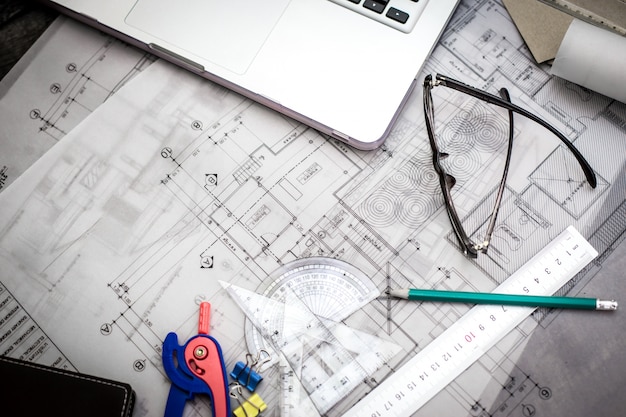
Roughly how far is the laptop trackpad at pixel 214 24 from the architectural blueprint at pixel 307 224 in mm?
67

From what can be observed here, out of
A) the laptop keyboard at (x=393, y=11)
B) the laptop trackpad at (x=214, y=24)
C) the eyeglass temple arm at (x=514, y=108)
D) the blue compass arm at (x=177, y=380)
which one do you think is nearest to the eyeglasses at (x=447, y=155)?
the eyeglass temple arm at (x=514, y=108)

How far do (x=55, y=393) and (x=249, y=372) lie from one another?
295mm

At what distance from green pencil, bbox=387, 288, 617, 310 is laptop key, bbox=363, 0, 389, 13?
0.52 metres

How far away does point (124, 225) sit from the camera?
3.30ft

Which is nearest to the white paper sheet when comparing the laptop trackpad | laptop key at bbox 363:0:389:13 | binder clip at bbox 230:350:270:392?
laptop key at bbox 363:0:389:13

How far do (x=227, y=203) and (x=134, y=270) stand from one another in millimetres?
200

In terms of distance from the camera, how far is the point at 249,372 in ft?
2.97

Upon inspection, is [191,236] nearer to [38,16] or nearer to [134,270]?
[134,270]

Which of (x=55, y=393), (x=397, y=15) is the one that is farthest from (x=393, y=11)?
(x=55, y=393)

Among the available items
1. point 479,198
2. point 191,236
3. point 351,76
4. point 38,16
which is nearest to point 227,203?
point 191,236

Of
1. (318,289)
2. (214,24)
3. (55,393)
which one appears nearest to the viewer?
(55,393)

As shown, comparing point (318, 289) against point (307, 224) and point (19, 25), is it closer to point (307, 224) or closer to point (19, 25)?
point (307, 224)

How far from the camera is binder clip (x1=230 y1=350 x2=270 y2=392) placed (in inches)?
35.4

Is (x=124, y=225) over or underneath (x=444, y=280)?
underneath
